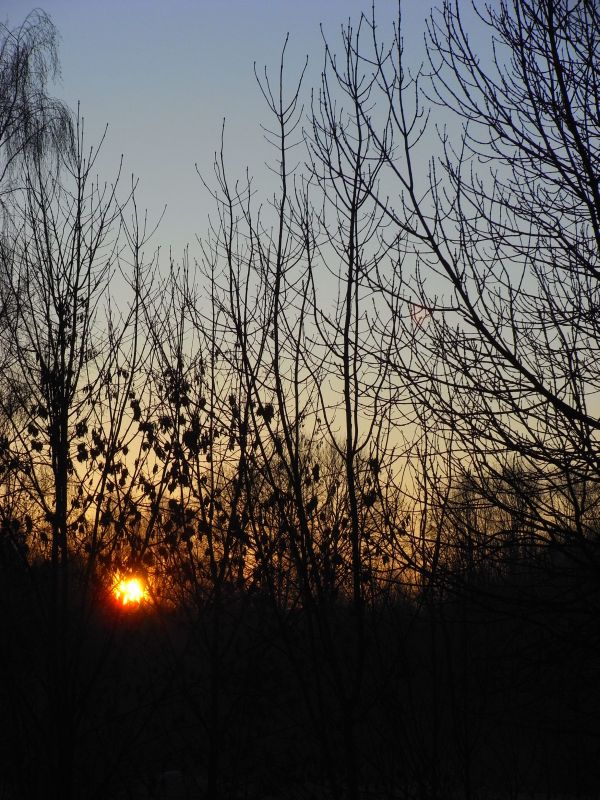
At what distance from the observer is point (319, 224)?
561 cm

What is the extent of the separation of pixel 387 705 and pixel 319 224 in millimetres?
3198

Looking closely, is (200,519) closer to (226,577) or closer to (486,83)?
(226,577)

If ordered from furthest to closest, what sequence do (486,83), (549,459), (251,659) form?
(251,659) → (486,83) → (549,459)

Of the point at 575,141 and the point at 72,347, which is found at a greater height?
the point at 575,141

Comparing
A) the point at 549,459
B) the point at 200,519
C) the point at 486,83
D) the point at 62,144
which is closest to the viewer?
the point at 549,459

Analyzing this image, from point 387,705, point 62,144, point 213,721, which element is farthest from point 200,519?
point 62,144

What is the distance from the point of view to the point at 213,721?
235 inches

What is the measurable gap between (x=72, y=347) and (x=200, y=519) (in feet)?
5.08

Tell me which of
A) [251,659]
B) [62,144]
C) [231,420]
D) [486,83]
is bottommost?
[251,659]

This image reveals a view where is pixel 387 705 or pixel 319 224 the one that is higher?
pixel 319 224

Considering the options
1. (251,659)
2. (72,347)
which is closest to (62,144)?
(72,347)

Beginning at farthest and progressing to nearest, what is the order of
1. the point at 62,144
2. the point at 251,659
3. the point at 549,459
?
the point at 62,144, the point at 251,659, the point at 549,459

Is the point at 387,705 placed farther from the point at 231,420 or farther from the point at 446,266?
the point at 446,266

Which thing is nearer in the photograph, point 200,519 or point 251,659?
point 200,519
